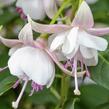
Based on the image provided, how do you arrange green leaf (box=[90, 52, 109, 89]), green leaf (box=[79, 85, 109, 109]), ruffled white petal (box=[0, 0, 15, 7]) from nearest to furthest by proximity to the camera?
green leaf (box=[90, 52, 109, 89]) < green leaf (box=[79, 85, 109, 109]) < ruffled white petal (box=[0, 0, 15, 7])

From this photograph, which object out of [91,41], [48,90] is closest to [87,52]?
[91,41]

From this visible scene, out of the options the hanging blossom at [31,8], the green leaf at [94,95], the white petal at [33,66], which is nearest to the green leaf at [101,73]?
the white petal at [33,66]

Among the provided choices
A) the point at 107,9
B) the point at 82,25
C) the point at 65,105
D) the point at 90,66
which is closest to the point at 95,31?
the point at 82,25

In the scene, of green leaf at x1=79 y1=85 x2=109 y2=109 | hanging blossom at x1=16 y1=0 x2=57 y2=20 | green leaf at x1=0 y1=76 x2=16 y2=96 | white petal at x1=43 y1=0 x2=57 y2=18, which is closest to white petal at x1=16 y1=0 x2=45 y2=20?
hanging blossom at x1=16 y1=0 x2=57 y2=20

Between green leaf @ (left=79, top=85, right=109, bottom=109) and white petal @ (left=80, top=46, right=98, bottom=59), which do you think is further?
green leaf @ (left=79, top=85, right=109, bottom=109)

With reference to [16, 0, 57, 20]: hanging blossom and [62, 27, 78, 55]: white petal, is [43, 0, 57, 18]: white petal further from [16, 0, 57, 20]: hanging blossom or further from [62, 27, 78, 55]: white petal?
[62, 27, 78, 55]: white petal

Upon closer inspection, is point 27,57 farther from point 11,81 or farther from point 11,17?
point 11,17

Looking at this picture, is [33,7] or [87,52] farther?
[33,7]

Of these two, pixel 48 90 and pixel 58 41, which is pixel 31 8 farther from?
pixel 48 90
